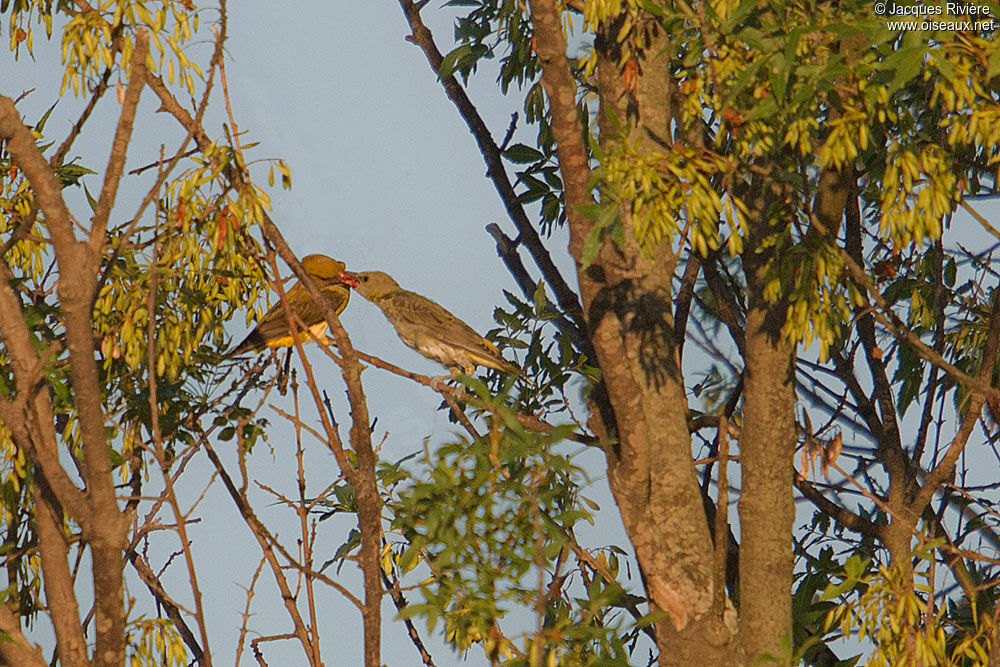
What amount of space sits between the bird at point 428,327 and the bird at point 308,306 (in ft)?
0.21

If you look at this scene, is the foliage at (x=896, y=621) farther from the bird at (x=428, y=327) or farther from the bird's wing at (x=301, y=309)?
the bird's wing at (x=301, y=309)

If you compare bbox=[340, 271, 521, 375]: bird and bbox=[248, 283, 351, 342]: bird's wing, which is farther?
bbox=[340, 271, 521, 375]: bird

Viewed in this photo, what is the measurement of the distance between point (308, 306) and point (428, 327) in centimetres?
45

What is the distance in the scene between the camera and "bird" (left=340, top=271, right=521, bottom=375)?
363 cm

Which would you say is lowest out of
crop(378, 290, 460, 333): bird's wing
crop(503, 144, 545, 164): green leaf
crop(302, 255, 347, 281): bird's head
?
crop(503, 144, 545, 164): green leaf

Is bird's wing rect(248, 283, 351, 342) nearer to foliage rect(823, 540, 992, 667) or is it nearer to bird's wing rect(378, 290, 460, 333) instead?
bird's wing rect(378, 290, 460, 333)

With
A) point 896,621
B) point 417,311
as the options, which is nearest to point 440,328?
point 417,311

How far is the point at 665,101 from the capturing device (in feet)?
8.57

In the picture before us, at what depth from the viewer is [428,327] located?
3.97 meters

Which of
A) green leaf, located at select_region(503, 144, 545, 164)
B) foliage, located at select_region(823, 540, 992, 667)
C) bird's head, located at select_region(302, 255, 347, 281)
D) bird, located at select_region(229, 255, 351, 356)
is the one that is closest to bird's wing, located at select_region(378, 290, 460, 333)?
bird, located at select_region(229, 255, 351, 356)

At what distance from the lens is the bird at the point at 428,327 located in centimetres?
363

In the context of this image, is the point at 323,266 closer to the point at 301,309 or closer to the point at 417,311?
the point at 301,309

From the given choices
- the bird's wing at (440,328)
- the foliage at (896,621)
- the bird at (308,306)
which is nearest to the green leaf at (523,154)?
the bird's wing at (440,328)

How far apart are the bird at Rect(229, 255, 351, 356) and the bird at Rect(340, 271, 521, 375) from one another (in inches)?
2.5
